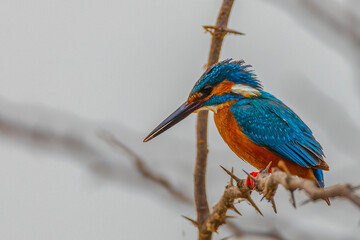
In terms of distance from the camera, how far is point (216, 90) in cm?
444

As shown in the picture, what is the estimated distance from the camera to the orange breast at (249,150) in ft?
13.1

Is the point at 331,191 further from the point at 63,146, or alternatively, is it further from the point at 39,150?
the point at 63,146

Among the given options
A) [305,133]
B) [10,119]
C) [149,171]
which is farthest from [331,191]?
[10,119]

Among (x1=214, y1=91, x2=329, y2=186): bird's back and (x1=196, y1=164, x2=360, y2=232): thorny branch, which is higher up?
(x1=214, y1=91, x2=329, y2=186): bird's back

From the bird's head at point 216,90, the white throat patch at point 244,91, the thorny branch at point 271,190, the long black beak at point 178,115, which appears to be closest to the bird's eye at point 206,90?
the bird's head at point 216,90

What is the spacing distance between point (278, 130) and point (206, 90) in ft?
2.51

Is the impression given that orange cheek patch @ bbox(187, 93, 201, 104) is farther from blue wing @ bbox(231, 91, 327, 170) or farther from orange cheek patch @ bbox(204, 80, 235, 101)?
blue wing @ bbox(231, 91, 327, 170)

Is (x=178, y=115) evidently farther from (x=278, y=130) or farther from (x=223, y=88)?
(x=278, y=130)

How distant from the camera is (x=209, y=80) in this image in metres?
4.45

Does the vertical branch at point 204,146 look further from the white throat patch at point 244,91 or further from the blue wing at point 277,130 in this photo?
the white throat patch at point 244,91

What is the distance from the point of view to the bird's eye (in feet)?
14.6

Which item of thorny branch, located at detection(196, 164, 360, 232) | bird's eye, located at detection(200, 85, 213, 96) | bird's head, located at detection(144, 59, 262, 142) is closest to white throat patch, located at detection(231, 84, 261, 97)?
bird's head, located at detection(144, 59, 262, 142)

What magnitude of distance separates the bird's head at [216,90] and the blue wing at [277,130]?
132mm

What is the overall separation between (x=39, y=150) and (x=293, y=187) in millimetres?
3131
